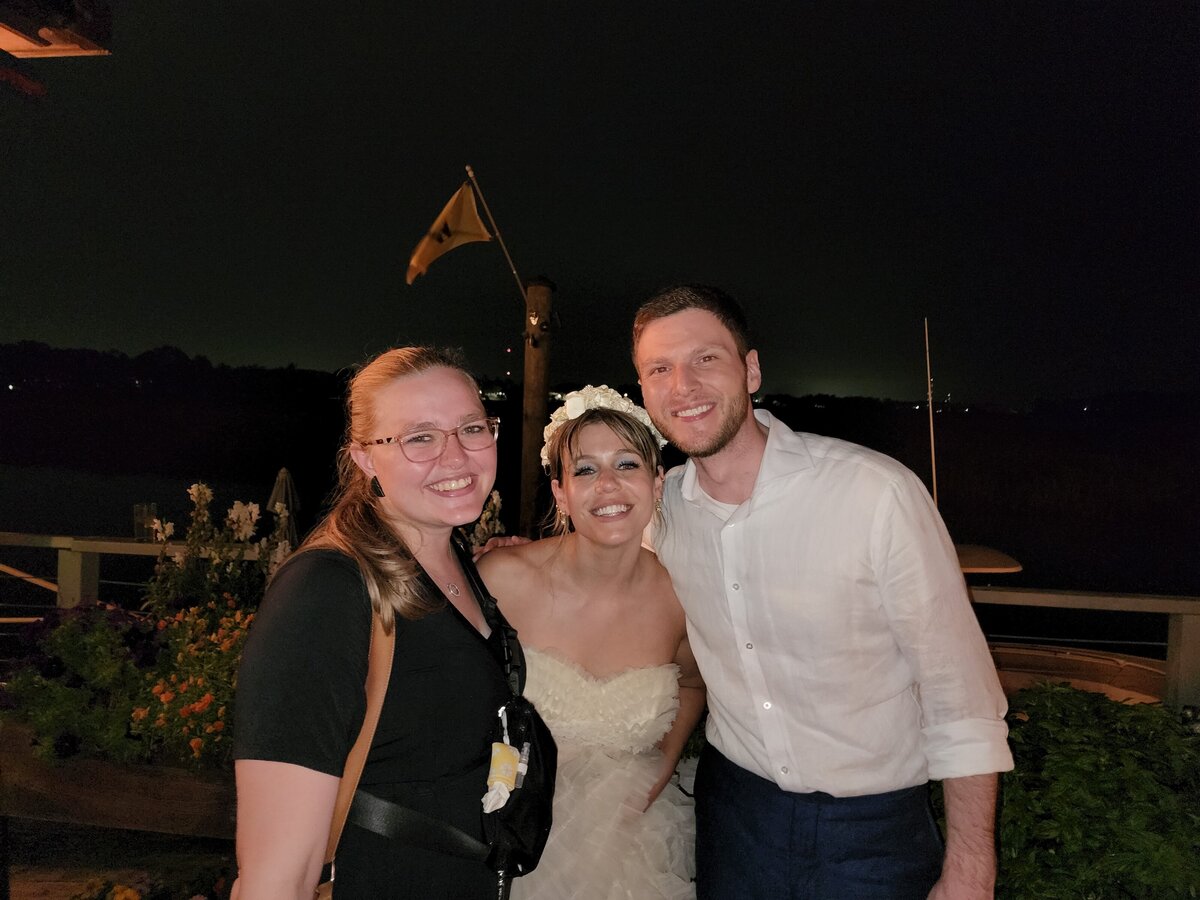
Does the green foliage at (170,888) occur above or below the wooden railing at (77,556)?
below

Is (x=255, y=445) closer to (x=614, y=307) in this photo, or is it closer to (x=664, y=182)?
(x=614, y=307)

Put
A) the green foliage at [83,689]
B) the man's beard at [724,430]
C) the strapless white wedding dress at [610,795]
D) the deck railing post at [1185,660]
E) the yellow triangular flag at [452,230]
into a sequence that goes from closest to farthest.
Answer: the man's beard at [724,430] < the strapless white wedding dress at [610,795] < the green foliage at [83,689] < the deck railing post at [1185,660] < the yellow triangular flag at [452,230]

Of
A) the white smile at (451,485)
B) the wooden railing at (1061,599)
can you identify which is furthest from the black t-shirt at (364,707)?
the wooden railing at (1061,599)

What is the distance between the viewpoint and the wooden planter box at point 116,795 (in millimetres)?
3527

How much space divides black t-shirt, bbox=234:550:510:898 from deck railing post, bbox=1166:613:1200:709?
466 centimetres

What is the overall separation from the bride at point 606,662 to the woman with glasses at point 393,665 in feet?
2.49

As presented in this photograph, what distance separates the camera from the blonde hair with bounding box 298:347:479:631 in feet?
5.39

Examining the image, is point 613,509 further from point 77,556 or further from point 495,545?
point 77,556

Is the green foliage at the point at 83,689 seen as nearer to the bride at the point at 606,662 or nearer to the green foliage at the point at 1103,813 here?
the bride at the point at 606,662

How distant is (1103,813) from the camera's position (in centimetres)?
257

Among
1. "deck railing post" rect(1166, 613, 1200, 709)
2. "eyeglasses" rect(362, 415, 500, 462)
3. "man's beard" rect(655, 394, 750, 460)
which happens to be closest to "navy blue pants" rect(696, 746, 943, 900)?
"man's beard" rect(655, 394, 750, 460)

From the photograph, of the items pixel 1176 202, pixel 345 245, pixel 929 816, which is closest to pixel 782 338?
pixel 1176 202

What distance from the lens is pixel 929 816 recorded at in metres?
2.33

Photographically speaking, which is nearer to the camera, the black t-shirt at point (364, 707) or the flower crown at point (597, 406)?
the black t-shirt at point (364, 707)
